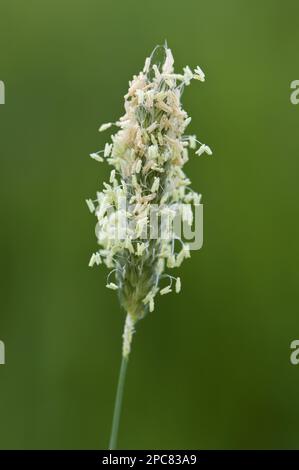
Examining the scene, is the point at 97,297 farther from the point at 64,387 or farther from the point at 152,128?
the point at 152,128

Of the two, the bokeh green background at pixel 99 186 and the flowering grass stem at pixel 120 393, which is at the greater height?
the bokeh green background at pixel 99 186

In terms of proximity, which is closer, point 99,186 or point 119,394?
point 119,394

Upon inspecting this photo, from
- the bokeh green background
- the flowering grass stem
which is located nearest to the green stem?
the flowering grass stem

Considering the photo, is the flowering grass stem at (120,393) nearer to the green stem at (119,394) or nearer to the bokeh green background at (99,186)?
the green stem at (119,394)

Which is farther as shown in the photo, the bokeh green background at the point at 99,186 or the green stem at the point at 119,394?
the bokeh green background at the point at 99,186

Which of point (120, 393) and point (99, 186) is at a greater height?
point (99, 186)

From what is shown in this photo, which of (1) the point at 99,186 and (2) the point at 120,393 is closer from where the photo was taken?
(2) the point at 120,393

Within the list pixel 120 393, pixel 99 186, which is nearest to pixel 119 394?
pixel 120 393

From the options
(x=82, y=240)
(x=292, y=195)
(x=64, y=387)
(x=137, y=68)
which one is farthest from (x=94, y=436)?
(x=137, y=68)

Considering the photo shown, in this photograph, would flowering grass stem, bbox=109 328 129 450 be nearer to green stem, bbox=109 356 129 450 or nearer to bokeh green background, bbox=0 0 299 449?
green stem, bbox=109 356 129 450

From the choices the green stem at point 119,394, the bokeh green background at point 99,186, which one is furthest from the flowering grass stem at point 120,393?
the bokeh green background at point 99,186

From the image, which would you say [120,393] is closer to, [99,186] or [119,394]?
[119,394]
